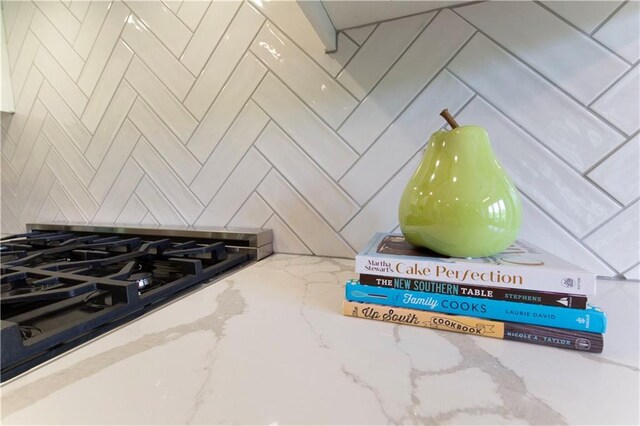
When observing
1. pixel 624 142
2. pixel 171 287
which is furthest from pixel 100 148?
pixel 624 142

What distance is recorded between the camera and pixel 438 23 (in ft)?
2.14

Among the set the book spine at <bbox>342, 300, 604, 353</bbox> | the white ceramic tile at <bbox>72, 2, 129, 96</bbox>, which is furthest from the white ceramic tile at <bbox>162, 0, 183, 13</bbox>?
the book spine at <bbox>342, 300, 604, 353</bbox>

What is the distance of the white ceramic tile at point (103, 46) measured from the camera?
0.96 m

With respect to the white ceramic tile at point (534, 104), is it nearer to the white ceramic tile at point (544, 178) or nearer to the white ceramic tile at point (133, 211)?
the white ceramic tile at point (544, 178)

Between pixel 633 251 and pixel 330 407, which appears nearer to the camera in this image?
pixel 330 407

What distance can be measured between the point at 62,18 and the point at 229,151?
32.6 inches

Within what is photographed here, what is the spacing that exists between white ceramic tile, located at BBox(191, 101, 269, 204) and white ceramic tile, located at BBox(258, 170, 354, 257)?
12 cm

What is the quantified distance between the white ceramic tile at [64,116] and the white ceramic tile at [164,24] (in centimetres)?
44

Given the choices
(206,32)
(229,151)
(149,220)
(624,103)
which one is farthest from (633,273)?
(149,220)

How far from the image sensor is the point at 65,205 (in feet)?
A: 3.78

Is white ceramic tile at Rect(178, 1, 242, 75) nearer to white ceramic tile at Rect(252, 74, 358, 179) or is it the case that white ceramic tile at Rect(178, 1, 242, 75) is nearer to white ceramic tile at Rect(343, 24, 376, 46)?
Result: white ceramic tile at Rect(252, 74, 358, 179)

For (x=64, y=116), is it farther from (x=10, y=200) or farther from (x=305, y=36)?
(x=305, y=36)

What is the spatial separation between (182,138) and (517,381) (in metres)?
0.95

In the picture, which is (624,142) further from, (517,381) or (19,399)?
(19,399)
